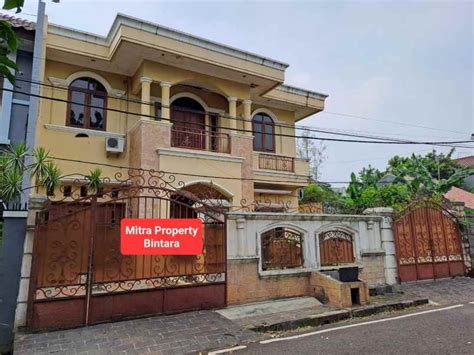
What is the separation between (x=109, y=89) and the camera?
1149 centimetres

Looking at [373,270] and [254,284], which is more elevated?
[373,270]

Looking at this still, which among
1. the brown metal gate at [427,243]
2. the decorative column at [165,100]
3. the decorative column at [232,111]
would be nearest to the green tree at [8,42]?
the decorative column at [165,100]

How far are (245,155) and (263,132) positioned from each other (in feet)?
9.16

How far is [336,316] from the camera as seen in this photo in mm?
6734

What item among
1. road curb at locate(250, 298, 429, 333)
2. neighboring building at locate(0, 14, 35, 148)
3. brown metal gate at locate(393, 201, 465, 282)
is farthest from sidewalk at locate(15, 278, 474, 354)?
neighboring building at locate(0, 14, 35, 148)

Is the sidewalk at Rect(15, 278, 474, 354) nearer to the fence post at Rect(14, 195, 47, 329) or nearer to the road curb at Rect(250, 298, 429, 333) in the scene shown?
the road curb at Rect(250, 298, 429, 333)

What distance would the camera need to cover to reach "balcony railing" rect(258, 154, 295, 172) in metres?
13.7

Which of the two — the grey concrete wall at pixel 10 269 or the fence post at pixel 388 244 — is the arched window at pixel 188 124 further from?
the fence post at pixel 388 244

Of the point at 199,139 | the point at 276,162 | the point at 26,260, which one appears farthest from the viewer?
the point at 276,162

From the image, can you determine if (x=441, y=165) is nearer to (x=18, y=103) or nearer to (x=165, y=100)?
(x=165, y=100)

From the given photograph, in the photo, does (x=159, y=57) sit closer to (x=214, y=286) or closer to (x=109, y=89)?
(x=109, y=89)

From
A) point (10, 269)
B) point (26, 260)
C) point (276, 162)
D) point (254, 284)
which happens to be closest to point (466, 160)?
point (276, 162)

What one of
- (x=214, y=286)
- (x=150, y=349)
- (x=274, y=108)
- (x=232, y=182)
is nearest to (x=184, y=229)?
(x=214, y=286)

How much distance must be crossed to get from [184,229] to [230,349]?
8.28 ft
